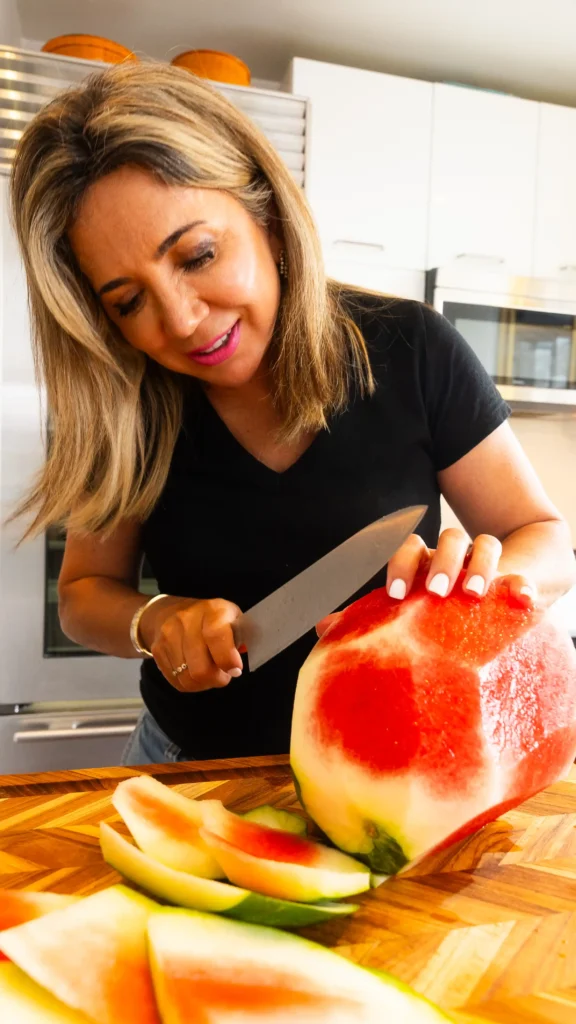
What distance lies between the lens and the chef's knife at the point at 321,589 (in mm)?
659

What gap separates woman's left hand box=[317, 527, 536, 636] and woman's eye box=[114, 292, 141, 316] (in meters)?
0.49

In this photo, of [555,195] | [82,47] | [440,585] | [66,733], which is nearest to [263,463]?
[440,585]

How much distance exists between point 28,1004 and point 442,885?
0.32 metres

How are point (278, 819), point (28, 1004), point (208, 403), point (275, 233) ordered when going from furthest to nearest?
point (208, 403), point (275, 233), point (278, 819), point (28, 1004)

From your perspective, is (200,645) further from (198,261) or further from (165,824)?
(198,261)

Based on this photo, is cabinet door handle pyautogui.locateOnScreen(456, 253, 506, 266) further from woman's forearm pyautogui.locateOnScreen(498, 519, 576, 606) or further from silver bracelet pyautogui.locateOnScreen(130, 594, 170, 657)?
silver bracelet pyautogui.locateOnScreen(130, 594, 170, 657)

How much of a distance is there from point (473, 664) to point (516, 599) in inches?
3.3

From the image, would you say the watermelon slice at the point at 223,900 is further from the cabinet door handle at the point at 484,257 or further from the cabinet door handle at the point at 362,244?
the cabinet door handle at the point at 484,257

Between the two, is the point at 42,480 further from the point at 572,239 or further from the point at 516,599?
the point at 572,239

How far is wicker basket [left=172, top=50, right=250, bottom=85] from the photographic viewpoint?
82.8 inches

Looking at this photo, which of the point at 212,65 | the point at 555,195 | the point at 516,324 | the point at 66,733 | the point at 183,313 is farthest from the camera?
the point at 555,195

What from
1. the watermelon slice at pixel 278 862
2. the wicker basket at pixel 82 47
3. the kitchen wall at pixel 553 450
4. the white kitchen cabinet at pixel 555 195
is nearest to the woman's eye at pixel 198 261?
the watermelon slice at pixel 278 862

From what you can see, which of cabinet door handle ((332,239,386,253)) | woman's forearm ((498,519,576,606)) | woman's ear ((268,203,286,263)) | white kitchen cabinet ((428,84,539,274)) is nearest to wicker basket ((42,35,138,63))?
cabinet door handle ((332,239,386,253))

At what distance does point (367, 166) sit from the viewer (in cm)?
239
